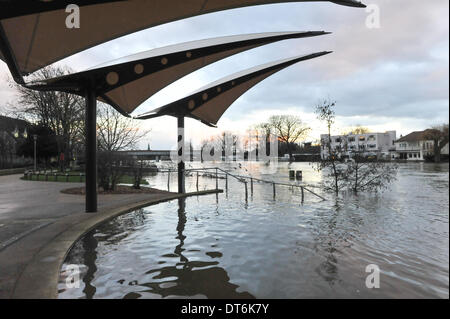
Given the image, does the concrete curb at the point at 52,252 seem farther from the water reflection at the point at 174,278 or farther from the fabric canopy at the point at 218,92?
the fabric canopy at the point at 218,92

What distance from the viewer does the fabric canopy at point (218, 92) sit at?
14648mm

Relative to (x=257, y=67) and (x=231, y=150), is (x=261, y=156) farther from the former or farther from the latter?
(x=257, y=67)

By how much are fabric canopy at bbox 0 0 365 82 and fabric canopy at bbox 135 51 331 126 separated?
16.9ft

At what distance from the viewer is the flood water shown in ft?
13.4

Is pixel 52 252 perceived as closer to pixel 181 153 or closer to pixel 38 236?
pixel 38 236

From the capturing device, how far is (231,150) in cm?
10381

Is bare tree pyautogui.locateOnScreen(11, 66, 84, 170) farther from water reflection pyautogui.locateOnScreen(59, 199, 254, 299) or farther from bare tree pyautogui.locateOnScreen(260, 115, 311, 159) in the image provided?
bare tree pyautogui.locateOnScreen(260, 115, 311, 159)

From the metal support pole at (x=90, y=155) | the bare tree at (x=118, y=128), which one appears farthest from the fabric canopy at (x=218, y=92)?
the bare tree at (x=118, y=128)

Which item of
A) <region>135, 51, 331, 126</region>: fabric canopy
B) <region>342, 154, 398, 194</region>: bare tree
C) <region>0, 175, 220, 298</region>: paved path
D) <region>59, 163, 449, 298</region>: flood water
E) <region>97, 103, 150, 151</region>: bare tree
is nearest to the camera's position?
<region>0, 175, 220, 298</region>: paved path

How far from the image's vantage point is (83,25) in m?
8.71

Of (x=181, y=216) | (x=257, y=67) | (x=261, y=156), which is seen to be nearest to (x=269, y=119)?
(x=261, y=156)

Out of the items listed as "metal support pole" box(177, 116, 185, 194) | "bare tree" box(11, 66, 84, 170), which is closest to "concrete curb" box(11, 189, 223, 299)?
"metal support pole" box(177, 116, 185, 194)
